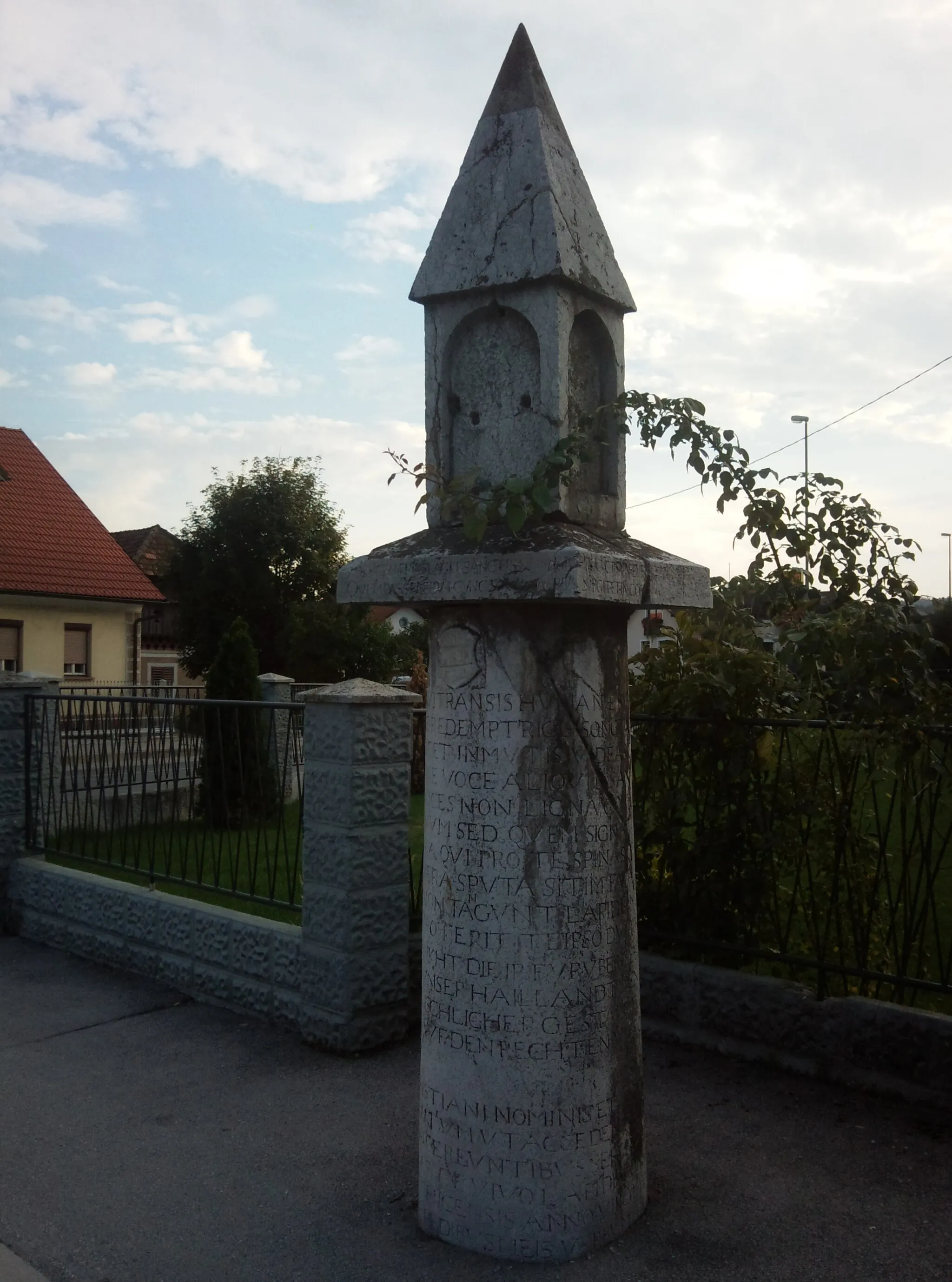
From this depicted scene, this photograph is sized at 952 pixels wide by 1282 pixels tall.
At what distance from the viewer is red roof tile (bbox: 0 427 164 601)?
26.8 m

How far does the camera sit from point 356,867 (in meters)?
5.15

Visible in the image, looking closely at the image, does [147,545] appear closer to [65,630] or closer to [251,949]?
[65,630]

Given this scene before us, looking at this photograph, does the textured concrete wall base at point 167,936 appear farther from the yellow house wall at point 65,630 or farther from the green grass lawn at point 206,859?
the yellow house wall at point 65,630

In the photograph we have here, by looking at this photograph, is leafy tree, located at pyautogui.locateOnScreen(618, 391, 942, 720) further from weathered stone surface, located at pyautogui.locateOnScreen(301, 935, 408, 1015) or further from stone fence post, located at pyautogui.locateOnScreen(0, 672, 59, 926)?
stone fence post, located at pyautogui.locateOnScreen(0, 672, 59, 926)

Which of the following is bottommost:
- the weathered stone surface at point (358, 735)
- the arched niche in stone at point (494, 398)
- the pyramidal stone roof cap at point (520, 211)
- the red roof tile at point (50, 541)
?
the weathered stone surface at point (358, 735)

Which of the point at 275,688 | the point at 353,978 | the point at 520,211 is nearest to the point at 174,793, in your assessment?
the point at 353,978

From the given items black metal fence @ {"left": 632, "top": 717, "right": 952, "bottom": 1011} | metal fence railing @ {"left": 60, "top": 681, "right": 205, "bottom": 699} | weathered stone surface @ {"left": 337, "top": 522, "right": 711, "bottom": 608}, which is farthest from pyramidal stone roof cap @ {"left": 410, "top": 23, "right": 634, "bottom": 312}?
metal fence railing @ {"left": 60, "top": 681, "right": 205, "bottom": 699}

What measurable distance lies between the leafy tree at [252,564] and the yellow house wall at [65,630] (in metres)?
6.64

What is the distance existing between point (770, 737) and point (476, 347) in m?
2.43

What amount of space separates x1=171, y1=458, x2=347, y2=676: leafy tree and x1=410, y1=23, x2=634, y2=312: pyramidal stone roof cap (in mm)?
32246

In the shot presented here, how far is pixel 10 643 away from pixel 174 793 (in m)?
21.5

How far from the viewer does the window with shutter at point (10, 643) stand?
2620 cm

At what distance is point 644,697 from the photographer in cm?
552

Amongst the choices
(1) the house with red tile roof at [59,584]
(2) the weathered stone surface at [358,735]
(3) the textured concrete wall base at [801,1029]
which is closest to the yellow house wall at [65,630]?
(1) the house with red tile roof at [59,584]
